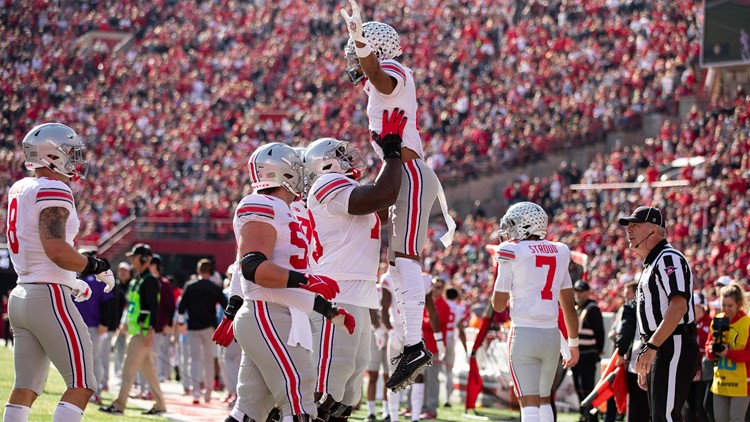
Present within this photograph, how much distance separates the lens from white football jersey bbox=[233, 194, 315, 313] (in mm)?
7180

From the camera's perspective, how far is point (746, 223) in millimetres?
21312

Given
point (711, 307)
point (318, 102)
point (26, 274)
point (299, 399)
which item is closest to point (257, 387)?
point (299, 399)

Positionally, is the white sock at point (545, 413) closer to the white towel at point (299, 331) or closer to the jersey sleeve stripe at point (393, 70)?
the white towel at point (299, 331)

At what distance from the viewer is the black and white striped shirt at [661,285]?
8.68 meters

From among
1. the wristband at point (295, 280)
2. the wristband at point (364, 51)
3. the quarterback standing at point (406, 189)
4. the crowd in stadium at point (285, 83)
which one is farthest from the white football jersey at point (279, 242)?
the crowd in stadium at point (285, 83)

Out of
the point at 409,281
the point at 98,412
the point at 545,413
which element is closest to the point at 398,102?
the point at 409,281

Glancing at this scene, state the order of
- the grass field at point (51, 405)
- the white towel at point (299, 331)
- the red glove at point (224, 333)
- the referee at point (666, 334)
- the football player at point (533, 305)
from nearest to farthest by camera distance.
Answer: the white towel at point (299, 331) < the red glove at point (224, 333) < the referee at point (666, 334) < the football player at point (533, 305) < the grass field at point (51, 405)

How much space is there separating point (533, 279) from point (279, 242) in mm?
2882

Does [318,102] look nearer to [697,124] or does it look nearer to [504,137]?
[504,137]

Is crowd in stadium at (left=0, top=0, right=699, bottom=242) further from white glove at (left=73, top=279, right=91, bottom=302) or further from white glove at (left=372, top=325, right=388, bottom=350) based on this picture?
white glove at (left=73, top=279, right=91, bottom=302)

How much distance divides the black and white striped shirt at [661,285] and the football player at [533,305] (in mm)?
822

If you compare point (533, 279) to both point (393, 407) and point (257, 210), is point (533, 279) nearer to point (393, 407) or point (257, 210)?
point (257, 210)

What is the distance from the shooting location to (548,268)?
376 inches

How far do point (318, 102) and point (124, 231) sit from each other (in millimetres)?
7609
